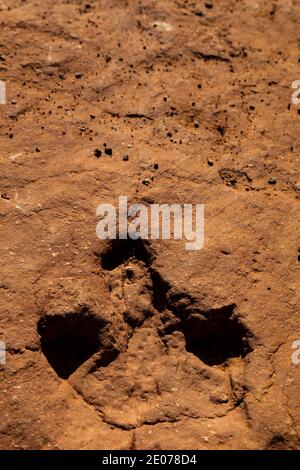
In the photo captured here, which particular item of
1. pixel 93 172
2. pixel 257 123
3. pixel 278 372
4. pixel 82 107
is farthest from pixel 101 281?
pixel 257 123

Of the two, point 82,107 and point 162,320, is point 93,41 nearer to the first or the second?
point 82,107

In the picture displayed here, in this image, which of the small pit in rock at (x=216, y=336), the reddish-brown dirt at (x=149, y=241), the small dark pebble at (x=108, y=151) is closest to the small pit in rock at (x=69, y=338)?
the reddish-brown dirt at (x=149, y=241)

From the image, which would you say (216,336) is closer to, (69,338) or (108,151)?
(69,338)

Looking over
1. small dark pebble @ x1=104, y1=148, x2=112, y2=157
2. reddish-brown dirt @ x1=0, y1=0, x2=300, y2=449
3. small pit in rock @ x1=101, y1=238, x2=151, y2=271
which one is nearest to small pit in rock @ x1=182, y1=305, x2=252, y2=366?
reddish-brown dirt @ x1=0, y1=0, x2=300, y2=449

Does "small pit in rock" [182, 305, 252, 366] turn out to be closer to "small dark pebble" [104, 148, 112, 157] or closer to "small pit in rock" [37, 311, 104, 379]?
"small pit in rock" [37, 311, 104, 379]

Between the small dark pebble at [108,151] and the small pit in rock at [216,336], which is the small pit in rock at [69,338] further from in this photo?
the small dark pebble at [108,151]

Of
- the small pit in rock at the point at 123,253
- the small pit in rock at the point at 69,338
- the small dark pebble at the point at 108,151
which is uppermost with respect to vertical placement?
the small dark pebble at the point at 108,151

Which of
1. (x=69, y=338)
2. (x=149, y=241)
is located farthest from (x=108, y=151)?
(x=69, y=338)
